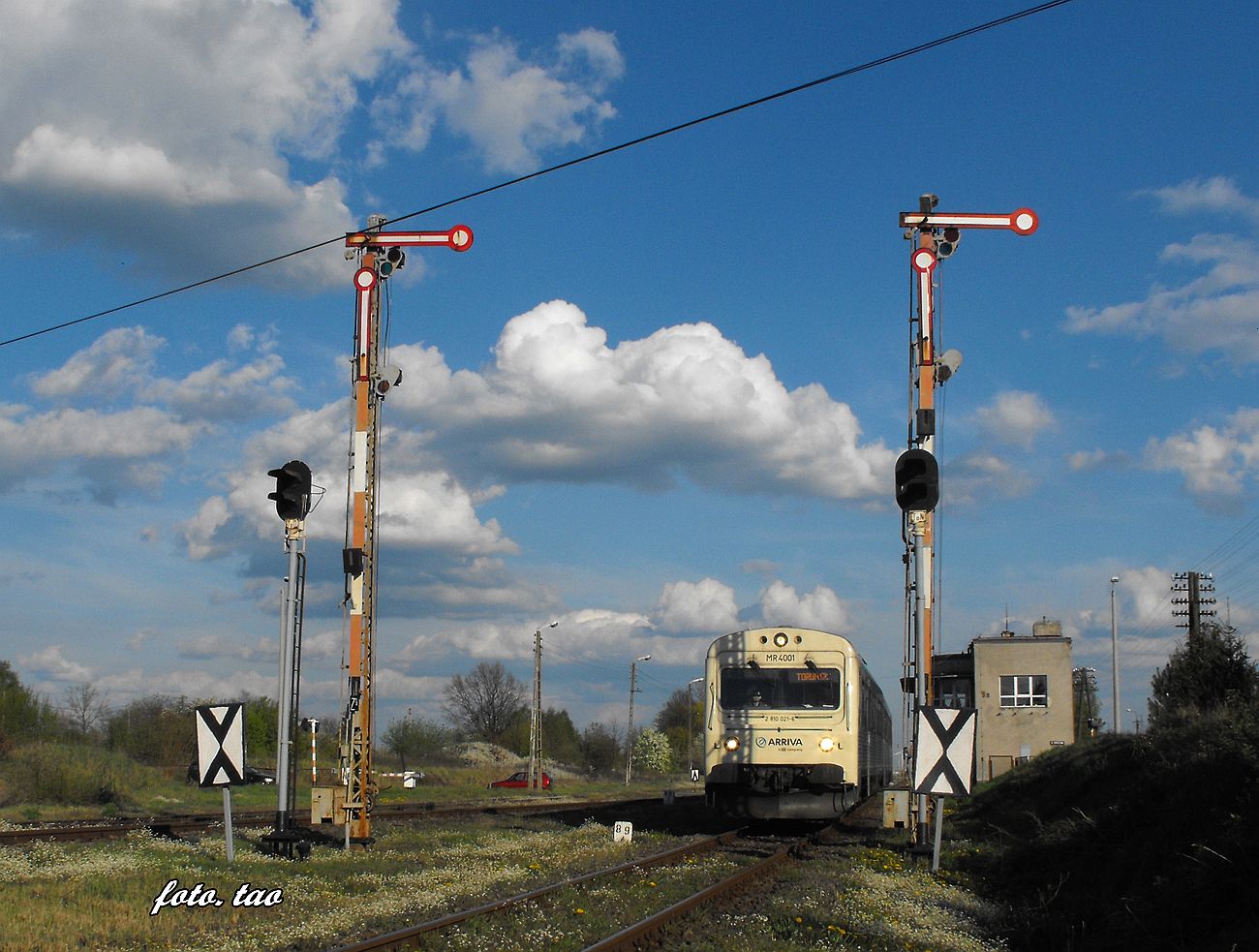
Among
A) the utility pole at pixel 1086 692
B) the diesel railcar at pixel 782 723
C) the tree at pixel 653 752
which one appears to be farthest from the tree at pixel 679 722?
the diesel railcar at pixel 782 723

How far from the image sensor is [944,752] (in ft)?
47.9

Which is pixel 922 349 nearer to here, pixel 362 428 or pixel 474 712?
pixel 362 428

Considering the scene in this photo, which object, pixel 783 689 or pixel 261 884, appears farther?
pixel 783 689

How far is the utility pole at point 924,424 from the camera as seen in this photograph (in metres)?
17.0

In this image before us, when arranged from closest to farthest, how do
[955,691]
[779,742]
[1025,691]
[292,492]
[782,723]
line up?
1. [292,492]
2. [779,742]
3. [782,723]
4. [1025,691]
5. [955,691]

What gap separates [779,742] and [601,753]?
75868mm

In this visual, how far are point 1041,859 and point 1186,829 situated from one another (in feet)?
8.56

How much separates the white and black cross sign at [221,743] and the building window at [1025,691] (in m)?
43.9

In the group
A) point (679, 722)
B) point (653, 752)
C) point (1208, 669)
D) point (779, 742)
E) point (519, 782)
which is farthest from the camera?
point (679, 722)

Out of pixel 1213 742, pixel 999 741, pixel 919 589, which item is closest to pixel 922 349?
pixel 919 589

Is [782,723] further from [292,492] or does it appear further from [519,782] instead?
[519,782]

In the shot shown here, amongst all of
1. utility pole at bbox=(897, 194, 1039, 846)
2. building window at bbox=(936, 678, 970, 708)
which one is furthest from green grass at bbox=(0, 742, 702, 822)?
building window at bbox=(936, 678, 970, 708)

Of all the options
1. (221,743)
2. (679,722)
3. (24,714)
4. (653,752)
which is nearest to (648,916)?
(221,743)

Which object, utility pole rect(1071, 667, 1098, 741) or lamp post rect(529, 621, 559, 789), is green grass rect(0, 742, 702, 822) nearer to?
lamp post rect(529, 621, 559, 789)
